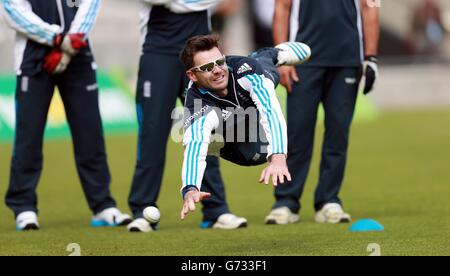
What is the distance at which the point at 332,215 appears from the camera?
8.84 metres

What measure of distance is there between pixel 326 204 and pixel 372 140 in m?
8.34

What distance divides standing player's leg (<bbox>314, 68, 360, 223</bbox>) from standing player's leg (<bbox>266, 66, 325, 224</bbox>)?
106mm

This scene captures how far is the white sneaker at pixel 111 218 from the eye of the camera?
9.09 meters

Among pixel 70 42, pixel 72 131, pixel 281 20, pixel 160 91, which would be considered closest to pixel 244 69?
pixel 160 91

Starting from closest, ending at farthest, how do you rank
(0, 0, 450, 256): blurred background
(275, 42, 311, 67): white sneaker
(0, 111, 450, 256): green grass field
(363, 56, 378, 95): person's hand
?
1. (0, 111, 450, 256): green grass field
2. (0, 0, 450, 256): blurred background
3. (275, 42, 311, 67): white sneaker
4. (363, 56, 378, 95): person's hand

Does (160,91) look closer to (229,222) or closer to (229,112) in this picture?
(229,222)

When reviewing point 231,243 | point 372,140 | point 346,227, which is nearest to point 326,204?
point 346,227

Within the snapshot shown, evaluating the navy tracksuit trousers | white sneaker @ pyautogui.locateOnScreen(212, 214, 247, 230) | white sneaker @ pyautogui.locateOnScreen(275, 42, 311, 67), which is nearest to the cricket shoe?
white sneaker @ pyautogui.locateOnScreen(212, 214, 247, 230)

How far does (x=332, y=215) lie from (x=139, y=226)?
156 cm

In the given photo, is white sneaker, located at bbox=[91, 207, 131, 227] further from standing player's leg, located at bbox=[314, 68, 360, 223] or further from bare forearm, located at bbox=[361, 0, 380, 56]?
bare forearm, located at bbox=[361, 0, 380, 56]

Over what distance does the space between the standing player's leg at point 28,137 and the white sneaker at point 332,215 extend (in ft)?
7.71

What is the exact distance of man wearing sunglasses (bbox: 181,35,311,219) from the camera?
6930 millimetres
